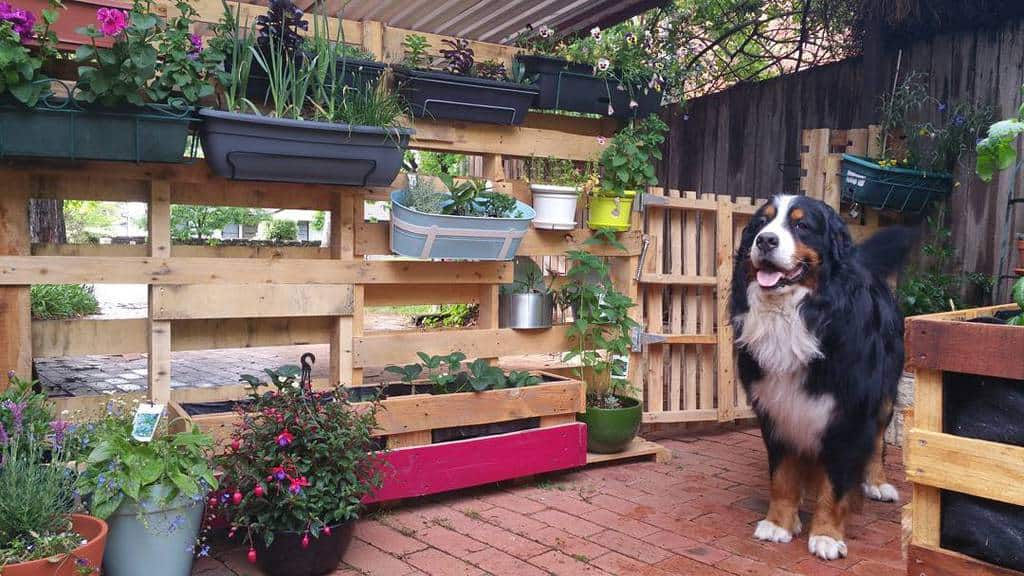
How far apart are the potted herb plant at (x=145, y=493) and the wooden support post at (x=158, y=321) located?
0.61 m

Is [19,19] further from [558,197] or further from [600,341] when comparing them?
[600,341]

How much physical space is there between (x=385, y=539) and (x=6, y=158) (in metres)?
1.98

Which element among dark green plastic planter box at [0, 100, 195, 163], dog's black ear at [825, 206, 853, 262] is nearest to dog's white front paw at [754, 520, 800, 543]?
dog's black ear at [825, 206, 853, 262]

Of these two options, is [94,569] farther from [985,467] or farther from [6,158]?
[985,467]

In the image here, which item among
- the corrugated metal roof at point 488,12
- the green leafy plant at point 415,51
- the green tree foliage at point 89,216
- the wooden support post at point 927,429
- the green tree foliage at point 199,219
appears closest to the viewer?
the wooden support post at point 927,429

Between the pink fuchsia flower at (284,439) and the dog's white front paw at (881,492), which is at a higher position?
the pink fuchsia flower at (284,439)

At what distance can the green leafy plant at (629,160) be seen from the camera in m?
4.22

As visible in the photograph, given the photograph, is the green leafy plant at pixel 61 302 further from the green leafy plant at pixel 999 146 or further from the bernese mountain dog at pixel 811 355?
the green leafy plant at pixel 999 146

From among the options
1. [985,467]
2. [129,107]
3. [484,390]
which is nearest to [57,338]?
[129,107]

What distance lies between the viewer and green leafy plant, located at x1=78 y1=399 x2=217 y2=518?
8.01ft

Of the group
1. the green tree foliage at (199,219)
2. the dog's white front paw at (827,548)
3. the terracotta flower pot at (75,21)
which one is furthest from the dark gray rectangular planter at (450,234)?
the green tree foliage at (199,219)

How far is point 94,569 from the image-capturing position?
7.28 ft

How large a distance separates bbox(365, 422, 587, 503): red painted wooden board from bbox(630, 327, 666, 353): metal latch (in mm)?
740

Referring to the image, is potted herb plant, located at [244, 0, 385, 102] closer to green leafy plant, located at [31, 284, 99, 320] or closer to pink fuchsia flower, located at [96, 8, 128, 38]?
pink fuchsia flower, located at [96, 8, 128, 38]
